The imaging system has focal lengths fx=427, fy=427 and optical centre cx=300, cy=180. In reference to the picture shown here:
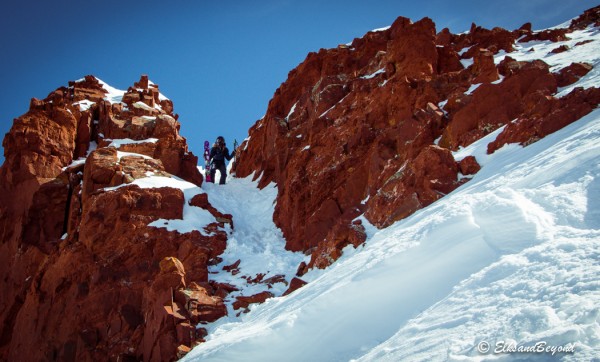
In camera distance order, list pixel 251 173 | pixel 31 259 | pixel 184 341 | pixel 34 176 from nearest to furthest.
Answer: pixel 184 341
pixel 31 259
pixel 34 176
pixel 251 173

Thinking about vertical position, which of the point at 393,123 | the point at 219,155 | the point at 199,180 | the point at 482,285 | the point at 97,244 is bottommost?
the point at 482,285

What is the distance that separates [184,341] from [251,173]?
894 inches

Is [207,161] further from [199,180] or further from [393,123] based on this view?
[393,123]

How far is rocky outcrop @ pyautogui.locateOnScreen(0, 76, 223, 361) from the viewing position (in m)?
15.8

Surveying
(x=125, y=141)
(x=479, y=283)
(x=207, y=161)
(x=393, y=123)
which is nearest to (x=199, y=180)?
(x=207, y=161)

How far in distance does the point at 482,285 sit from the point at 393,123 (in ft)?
56.0

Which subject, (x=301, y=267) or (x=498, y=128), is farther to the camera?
(x=301, y=267)

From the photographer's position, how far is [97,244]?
20.9 meters

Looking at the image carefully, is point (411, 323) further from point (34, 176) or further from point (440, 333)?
point (34, 176)

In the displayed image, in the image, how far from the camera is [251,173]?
35.2 metres

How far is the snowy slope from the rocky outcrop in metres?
6.73

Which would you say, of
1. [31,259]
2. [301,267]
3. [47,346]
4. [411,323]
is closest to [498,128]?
[301,267]

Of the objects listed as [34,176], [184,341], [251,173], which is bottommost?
[184,341]

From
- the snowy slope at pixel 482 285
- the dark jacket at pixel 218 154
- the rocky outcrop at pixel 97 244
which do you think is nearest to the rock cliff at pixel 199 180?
the rocky outcrop at pixel 97 244
